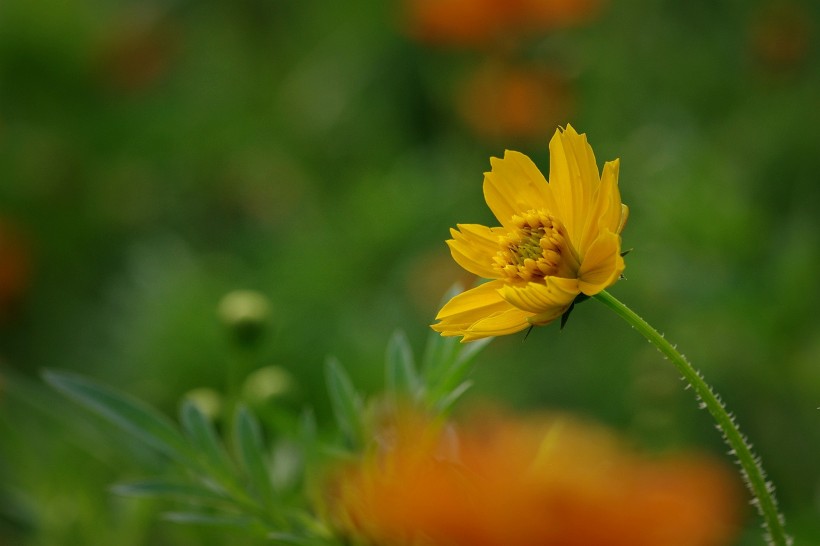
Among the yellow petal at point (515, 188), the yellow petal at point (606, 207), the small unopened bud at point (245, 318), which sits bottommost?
the yellow petal at point (606, 207)

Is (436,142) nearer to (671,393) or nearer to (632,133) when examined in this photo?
(632,133)

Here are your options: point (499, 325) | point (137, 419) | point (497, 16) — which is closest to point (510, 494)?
point (499, 325)

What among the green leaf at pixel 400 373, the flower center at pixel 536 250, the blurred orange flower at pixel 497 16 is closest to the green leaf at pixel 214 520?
the green leaf at pixel 400 373

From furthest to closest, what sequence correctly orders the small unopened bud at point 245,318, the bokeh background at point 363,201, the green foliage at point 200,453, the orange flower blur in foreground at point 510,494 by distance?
the bokeh background at point 363,201, the small unopened bud at point 245,318, the green foliage at point 200,453, the orange flower blur in foreground at point 510,494

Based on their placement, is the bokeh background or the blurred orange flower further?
the blurred orange flower

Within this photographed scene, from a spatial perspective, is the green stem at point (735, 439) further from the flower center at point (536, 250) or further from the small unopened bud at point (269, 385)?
the small unopened bud at point (269, 385)

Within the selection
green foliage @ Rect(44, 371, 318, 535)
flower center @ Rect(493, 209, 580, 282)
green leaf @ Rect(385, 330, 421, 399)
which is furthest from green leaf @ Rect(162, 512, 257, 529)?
flower center @ Rect(493, 209, 580, 282)

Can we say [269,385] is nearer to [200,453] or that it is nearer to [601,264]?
[200,453]

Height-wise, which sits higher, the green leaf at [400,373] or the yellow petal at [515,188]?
the yellow petal at [515,188]

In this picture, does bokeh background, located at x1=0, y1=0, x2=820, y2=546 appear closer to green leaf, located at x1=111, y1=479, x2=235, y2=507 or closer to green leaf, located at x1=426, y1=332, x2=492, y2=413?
green leaf, located at x1=111, y1=479, x2=235, y2=507
